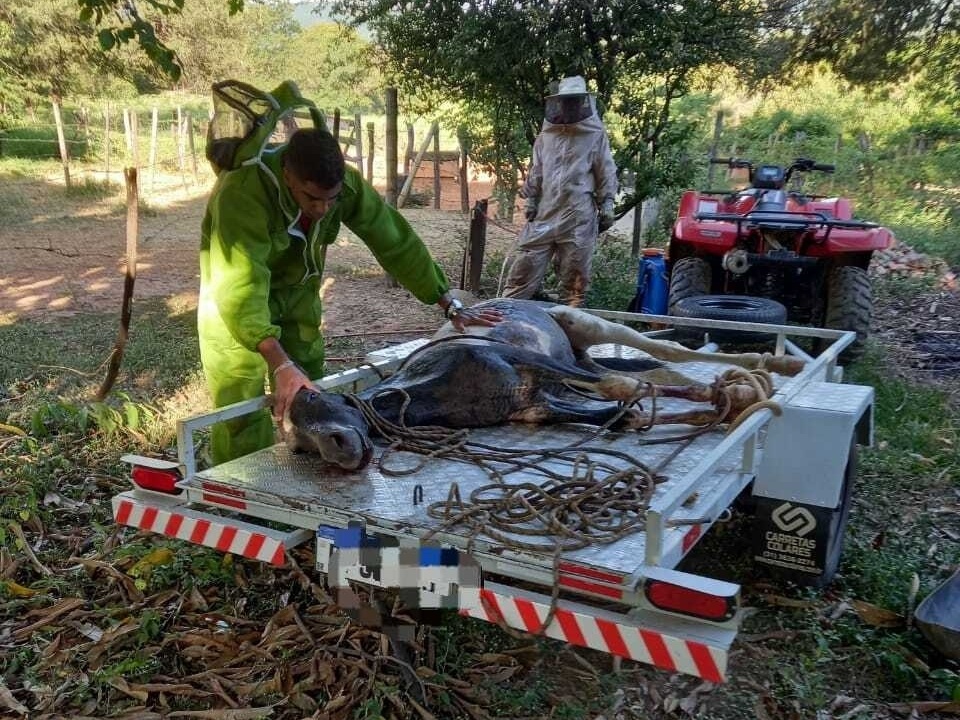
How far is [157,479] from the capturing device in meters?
2.88

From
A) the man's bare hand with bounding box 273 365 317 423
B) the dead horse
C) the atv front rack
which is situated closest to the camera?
the man's bare hand with bounding box 273 365 317 423

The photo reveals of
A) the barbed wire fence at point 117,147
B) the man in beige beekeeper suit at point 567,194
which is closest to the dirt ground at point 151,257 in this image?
the barbed wire fence at point 117,147

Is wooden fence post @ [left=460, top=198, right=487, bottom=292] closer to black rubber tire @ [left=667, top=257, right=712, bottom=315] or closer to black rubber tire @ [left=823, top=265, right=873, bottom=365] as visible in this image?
black rubber tire @ [left=667, top=257, right=712, bottom=315]

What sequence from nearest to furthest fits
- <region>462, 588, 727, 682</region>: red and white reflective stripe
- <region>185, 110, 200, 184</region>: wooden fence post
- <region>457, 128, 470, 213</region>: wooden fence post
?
<region>462, 588, 727, 682</region>: red and white reflective stripe < <region>457, 128, 470, 213</region>: wooden fence post < <region>185, 110, 200, 184</region>: wooden fence post

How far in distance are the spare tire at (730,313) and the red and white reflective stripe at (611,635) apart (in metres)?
3.05

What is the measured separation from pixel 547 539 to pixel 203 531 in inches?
46.2

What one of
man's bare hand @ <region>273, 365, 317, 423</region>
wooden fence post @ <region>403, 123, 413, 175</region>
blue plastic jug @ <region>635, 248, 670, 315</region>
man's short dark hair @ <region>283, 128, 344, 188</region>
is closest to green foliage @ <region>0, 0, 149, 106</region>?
wooden fence post @ <region>403, 123, 413, 175</region>

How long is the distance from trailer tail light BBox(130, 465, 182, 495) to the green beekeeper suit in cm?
57

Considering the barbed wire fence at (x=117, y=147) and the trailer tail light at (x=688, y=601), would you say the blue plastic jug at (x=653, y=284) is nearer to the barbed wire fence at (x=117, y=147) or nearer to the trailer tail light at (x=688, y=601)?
the trailer tail light at (x=688, y=601)

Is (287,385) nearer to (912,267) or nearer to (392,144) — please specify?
(392,144)

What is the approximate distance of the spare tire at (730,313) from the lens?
510cm

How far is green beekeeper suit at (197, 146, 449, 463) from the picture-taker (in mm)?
3201

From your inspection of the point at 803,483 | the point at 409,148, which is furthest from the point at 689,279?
the point at 409,148

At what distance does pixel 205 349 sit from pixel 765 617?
2.55 meters
